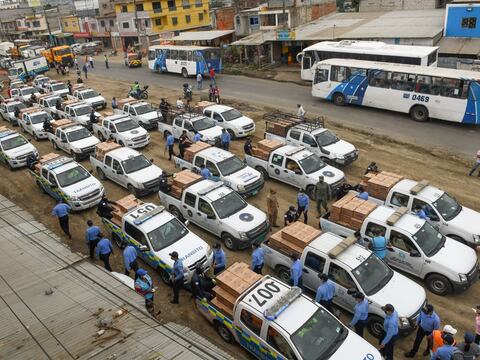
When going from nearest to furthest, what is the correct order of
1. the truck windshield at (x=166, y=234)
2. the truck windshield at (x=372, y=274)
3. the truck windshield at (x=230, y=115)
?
1. the truck windshield at (x=372, y=274)
2. the truck windshield at (x=166, y=234)
3. the truck windshield at (x=230, y=115)

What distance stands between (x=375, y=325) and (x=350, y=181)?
8.69m

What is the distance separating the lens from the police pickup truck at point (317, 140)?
58.9 ft

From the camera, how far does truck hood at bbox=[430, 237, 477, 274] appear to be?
10914 millimetres

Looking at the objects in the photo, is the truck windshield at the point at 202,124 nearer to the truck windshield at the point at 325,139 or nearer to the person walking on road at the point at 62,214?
the truck windshield at the point at 325,139

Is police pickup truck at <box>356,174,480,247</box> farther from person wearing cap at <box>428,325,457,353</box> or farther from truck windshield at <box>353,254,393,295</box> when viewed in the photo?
person wearing cap at <box>428,325,457,353</box>

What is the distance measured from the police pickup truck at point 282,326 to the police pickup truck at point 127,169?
8468 mm

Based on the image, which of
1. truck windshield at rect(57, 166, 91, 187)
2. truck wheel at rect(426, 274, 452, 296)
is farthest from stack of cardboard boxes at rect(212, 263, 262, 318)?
truck windshield at rect(57, 166, 91, 187)

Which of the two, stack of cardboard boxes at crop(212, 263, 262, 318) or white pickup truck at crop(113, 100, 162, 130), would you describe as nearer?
stack of cardboard boxes at crop(212, 263, 262, 318)

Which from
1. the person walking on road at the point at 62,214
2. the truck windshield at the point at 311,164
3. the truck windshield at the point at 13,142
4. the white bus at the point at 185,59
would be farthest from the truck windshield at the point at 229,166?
the white bus at the point at 185,59

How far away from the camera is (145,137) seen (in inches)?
876

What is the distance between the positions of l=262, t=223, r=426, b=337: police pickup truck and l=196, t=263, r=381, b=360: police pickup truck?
1.45 meters

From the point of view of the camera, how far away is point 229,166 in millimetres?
16781

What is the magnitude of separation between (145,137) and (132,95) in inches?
Answer: 378

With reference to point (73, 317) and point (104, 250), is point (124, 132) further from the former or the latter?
point (73, 317)
